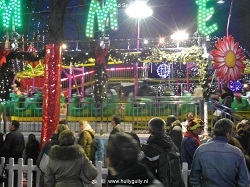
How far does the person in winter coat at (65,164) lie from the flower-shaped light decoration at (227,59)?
10.1m

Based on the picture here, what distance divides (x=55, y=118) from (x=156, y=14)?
71.5 ft

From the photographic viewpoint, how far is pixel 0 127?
51.7 feet

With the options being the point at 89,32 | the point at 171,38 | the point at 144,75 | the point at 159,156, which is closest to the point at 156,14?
the point at 144,75

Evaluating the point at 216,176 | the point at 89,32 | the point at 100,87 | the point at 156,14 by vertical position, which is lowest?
the point at 216,176

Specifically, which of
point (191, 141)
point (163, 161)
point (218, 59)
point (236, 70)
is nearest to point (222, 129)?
point (163, 161)

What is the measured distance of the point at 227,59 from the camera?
16344mm

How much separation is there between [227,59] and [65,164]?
10471 mm

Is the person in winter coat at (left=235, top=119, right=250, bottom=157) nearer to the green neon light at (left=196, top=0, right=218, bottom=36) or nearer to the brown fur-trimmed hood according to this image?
the brown fur-trimmed hood

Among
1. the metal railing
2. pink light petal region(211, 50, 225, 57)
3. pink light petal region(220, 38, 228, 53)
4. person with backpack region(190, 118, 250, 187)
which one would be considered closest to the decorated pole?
the metal railing

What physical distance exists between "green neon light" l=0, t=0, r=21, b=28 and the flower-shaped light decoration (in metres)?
6.37

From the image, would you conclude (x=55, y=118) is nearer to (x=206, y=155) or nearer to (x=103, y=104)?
(x=103, y=104)

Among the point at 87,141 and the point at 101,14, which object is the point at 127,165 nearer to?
the point at 87,141

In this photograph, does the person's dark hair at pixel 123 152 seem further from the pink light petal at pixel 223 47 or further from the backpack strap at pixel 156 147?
the pink light petal at pixel 223 47

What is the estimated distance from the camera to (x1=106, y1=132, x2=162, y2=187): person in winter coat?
3928 millimetres
